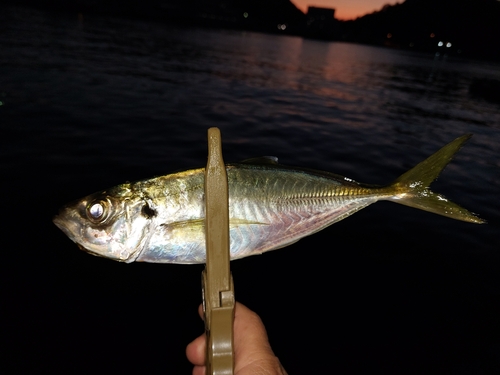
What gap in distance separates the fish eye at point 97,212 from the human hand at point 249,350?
3.98 ft

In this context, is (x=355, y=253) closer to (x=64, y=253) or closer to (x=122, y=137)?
(x=64, y=253)

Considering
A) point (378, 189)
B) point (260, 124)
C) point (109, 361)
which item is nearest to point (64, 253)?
point (109, 361)

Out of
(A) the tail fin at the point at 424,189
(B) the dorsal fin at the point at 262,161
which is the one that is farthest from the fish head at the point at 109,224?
(A) the tail fin at the point at 424,189

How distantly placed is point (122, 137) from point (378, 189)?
31.8 feet

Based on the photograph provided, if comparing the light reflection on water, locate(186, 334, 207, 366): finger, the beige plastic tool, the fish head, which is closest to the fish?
the fish head

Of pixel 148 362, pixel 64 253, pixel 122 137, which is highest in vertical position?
pixel 122 137

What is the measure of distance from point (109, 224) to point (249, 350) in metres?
1.31

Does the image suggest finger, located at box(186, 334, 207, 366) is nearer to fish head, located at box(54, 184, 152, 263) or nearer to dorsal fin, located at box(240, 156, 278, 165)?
fish head, located at box(54, 184, 152, 263)

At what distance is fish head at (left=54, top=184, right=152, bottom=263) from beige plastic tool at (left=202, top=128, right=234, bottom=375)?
A: 2.18 feet

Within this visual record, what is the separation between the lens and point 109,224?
223cm

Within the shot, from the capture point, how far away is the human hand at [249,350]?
2041mm

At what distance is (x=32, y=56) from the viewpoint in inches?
808

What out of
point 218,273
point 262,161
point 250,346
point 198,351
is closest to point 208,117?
point 262,161

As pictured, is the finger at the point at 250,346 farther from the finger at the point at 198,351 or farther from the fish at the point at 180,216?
the fish at the point at 180,216
